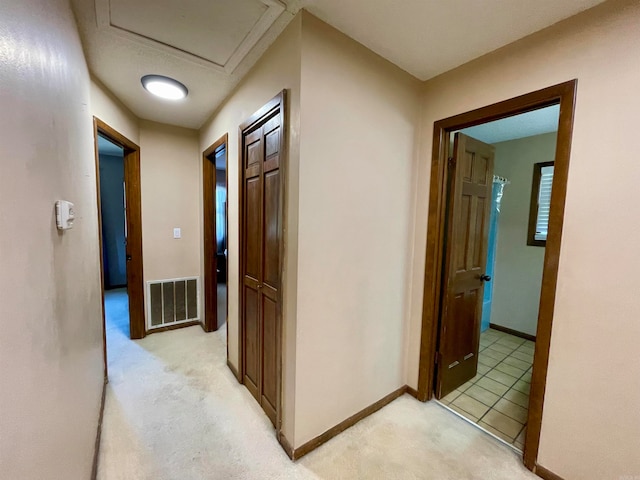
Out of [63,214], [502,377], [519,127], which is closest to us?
[63,214]

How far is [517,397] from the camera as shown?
215cm

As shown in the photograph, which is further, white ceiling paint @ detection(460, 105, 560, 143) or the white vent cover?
the white vent cover

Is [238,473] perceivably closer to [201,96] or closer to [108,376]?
[108,376]

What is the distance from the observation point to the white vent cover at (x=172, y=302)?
121 inches

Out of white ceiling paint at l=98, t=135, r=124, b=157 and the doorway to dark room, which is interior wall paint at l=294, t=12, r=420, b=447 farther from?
the doorway to dark room

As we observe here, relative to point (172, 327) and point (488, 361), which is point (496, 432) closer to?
point (488, 361)

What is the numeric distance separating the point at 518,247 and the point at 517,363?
1.41m

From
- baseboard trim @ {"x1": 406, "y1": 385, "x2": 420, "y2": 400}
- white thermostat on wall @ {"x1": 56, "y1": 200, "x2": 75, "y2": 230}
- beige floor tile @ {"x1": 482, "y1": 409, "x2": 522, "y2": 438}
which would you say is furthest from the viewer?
baseboard trim @ {"x1": 406, "y1": 385, "x2": 420, "y2": 400}

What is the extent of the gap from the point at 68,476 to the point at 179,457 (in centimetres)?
70

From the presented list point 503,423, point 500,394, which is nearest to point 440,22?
point 503,423

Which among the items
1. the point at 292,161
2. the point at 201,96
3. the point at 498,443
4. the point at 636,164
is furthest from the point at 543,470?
the point at 201,96

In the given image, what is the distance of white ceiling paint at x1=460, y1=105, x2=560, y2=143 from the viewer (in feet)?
8.10

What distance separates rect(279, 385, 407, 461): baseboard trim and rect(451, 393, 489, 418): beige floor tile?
1.35ft

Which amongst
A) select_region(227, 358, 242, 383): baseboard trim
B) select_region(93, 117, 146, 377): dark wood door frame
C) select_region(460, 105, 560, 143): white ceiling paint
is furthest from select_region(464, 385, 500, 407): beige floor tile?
select_region(93, 117, 146, 377): dark wood door frame
